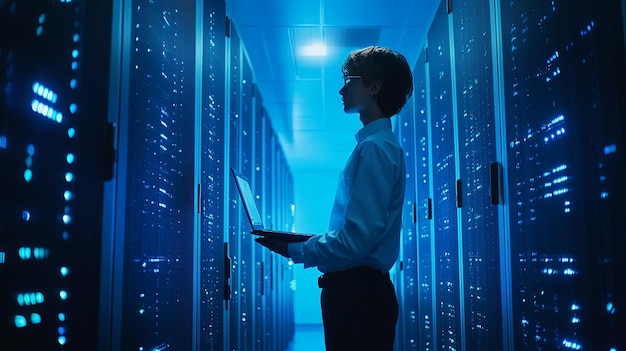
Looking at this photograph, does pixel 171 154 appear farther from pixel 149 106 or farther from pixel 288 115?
pixel 288 115

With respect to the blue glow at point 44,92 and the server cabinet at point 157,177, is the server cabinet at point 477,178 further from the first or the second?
the blue glow at point 44,92

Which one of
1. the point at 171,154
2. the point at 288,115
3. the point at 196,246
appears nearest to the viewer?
the point at 171,154

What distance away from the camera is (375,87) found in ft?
4.89

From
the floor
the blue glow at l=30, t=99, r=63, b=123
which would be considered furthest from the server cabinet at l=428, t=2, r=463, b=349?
the floor

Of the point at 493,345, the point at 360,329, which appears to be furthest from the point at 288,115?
the point at 360,329

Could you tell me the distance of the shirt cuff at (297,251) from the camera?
52.5 inches

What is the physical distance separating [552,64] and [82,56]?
3.51ft

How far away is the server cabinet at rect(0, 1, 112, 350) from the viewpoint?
2.84 ft

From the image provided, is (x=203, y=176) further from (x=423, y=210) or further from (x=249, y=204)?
(x=423, y=210)

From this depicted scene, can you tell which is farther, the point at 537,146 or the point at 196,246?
the point at 196,246

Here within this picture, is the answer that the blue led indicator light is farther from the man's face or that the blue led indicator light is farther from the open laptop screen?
the man's face

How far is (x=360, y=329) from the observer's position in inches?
50.7

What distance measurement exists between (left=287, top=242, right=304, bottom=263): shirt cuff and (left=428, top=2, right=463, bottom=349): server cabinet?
1.16 m

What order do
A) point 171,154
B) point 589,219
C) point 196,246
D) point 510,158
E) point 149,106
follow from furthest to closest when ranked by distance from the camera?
point 196,246 < point 171,154 < point 510,158 < point 149,106 < point 589,219
